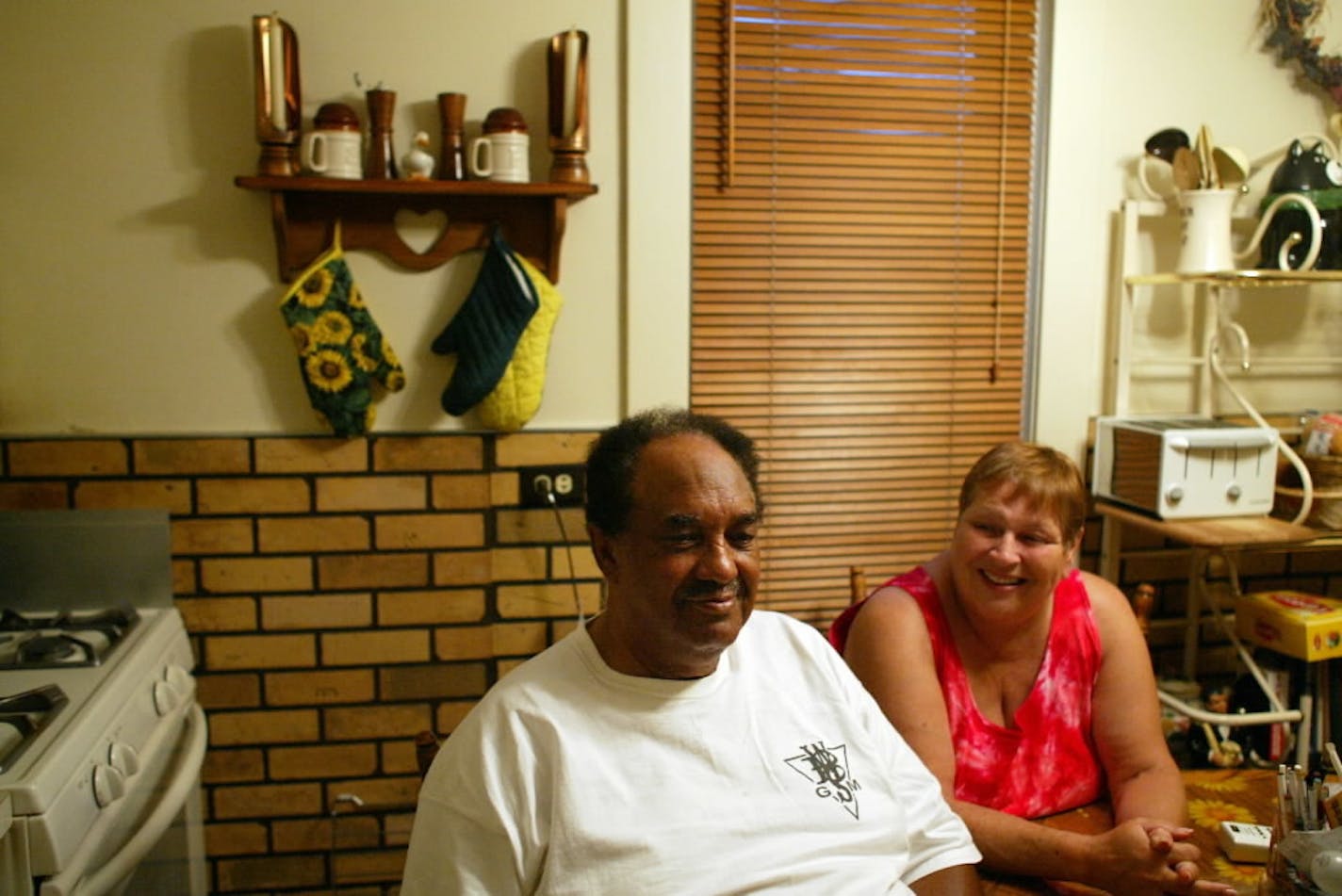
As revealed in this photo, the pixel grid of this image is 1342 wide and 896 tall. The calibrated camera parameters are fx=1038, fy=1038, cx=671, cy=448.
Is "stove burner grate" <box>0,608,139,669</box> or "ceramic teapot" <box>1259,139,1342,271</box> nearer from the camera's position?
"stove burner grate" <box>0,608,139,669</box>

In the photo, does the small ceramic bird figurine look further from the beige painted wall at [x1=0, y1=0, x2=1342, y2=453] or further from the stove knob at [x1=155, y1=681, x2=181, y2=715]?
the stove knob at [x1=155, y1=681, x2=181, y2=715]

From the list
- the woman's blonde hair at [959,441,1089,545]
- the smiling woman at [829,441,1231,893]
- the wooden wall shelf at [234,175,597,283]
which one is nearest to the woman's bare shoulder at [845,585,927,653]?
the smiling woman at [829,441,1231,893]

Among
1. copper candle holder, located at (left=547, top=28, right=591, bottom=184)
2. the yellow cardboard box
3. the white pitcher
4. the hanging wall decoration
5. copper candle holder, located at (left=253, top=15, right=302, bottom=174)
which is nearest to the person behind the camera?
copper candle holder, located at (left=253, top=15, right=302, bottom=174)

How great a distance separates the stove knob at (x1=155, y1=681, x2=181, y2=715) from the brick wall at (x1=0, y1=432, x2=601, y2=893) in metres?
0.28

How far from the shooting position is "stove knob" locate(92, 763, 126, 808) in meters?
1.44

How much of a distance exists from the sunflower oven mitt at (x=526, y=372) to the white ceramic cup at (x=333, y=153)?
349 mm

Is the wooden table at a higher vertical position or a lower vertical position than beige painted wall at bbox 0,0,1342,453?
lower

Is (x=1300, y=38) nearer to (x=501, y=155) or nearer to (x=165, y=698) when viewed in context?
(x=501, y=155)

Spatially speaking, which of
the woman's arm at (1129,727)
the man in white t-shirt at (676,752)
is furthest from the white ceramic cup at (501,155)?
the woman's arm at (1129,727)

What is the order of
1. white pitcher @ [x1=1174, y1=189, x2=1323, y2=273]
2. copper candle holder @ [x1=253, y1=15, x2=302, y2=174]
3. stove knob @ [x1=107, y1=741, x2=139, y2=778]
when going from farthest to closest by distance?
white pitcher @ [x1=1174, y1=189, x2=1323, y2=273] < copper candle holder @ [x1=253, y1=15, x2=302, y2=174] < stove knob @ [x1=107, y1=741, x2=139, y2=778]

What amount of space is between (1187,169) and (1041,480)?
41.7 inches

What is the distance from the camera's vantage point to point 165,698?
5.81 feet

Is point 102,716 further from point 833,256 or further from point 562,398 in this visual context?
point 833,256

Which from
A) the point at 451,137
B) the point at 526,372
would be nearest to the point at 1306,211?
the point at 526,372
